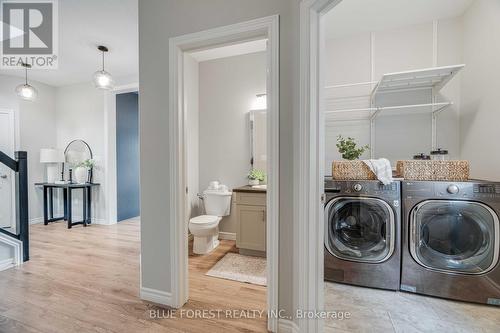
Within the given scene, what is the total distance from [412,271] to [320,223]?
1278mm

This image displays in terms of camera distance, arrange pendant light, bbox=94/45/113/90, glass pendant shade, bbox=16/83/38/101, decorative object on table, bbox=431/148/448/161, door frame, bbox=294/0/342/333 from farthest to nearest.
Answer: glass pendant shade, bbox=16/83/38/101 → pendant light, bbox=94/45/113/90 → decorative object on table, bbox=431/148/448/161 → door frame, bbox=294/0/342/333

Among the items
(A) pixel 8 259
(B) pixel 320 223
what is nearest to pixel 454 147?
(B) pixel 320 223

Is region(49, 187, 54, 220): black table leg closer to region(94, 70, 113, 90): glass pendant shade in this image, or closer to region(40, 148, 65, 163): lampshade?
region(40, 148, 65, 163): lampshade

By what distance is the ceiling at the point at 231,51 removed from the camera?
292 cm

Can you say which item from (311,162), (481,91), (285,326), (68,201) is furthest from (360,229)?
(68,201)

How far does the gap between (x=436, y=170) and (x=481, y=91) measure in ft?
2.77

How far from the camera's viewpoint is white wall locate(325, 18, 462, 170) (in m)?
2.32

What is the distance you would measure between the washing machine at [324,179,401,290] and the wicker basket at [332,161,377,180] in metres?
0.07

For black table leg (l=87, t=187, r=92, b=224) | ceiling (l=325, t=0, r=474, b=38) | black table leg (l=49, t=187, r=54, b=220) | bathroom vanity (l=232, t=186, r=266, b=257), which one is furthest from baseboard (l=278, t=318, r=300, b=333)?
black table leg (l=49, t=187, r=54, b=220)

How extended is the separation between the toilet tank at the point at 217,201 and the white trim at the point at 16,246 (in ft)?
7.06

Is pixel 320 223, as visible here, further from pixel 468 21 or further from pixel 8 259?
pixel 8 259

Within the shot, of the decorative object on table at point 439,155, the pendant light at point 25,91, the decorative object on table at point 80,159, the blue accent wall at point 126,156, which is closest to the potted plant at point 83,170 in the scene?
the decorative object on table at point 80,159

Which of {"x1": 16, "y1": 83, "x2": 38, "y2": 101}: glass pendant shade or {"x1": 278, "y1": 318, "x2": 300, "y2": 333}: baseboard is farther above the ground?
{"x1": 16, "y1": 83, "x2": 38, "y2": 101}: glass pendant shade

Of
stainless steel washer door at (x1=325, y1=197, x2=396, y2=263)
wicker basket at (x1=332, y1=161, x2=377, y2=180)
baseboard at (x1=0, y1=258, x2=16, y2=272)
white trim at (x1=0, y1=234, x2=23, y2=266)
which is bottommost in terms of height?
baseboard at (x1=0, y1=258, x2=16, y2=272)
